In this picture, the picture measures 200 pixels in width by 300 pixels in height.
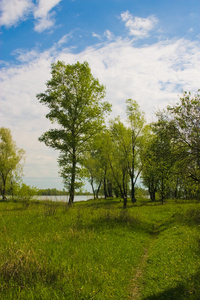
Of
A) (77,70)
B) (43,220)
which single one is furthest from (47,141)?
(43,220)

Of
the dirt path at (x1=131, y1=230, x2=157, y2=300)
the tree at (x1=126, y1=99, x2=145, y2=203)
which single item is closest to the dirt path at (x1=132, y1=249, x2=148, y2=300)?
the dirt path at (x1=131, y1=230, x2=157, y2=300)

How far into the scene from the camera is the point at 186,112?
57.8 ft

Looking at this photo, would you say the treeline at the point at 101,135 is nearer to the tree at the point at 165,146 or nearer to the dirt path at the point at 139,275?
the tree at the point at 165,146

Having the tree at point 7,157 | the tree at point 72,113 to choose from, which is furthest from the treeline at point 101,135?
the tree at point 7,157

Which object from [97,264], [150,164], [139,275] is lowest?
[139,275]

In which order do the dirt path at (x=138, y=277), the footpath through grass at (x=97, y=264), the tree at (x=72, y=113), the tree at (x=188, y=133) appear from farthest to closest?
the tree at (x=72, y=113) → the tree at (x=188, y=133) → the dirt path at (x=138, y=277) → the footpath through grass at (x=97, y=264)

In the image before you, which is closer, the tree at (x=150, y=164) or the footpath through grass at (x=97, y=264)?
the footpath through grass at (x=97, y=264)

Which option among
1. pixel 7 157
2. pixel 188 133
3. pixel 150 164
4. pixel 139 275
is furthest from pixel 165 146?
pixel 7 157

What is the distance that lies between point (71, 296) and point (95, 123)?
2374 centimetres

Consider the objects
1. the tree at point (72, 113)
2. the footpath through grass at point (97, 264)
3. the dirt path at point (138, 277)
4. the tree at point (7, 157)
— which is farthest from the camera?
the tree at point (7, 157)

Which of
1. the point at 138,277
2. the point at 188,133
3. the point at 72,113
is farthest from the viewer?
the point at 72,113

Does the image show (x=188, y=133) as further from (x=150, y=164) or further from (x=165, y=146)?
(x=150, y=164)

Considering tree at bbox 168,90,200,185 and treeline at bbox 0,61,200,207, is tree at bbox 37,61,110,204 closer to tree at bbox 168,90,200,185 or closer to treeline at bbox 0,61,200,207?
treeline at bbox 0,61,200,207

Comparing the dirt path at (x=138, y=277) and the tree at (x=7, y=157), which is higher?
the tree at (x=7, y=157)
